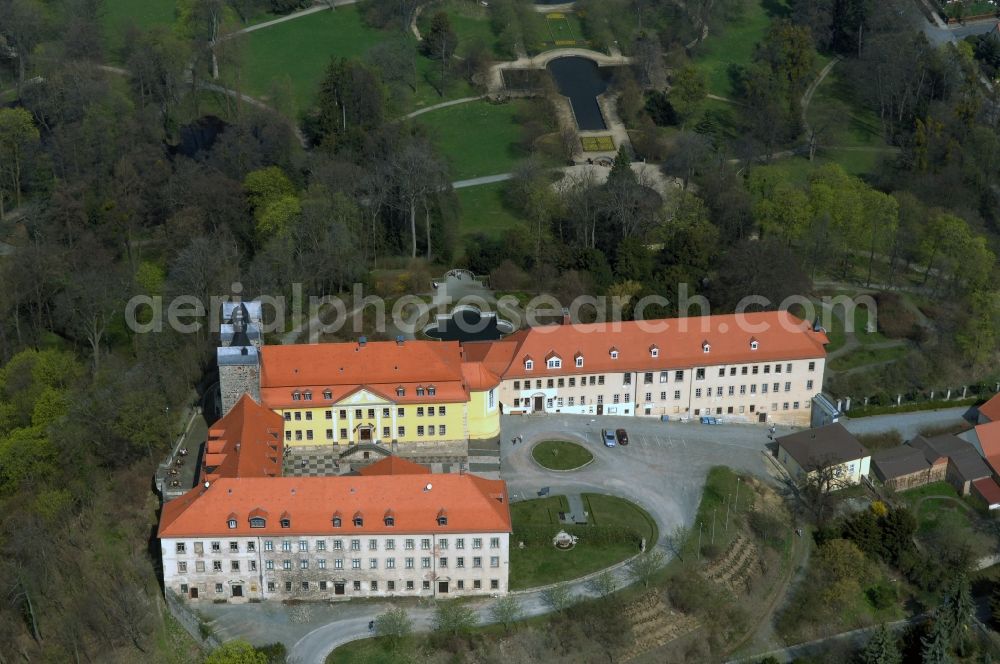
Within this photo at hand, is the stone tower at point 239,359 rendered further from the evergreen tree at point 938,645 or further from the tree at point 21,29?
the tree at point 21,29

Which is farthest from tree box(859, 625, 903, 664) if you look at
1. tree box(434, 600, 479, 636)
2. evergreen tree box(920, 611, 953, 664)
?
tree box(434, 600, 479, 636)

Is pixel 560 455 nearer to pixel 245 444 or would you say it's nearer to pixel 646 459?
pixel 646 459

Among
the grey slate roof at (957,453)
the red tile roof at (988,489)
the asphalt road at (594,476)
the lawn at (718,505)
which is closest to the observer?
the asphalt road at (594,476)

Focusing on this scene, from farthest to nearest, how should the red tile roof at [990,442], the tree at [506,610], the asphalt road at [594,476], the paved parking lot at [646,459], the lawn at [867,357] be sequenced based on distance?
the lawn at [867,357] < the red tile roof at [990,442] < the paved parking lot at [646,459] < the tree at [506,610] < the asphalt road at [594,476]

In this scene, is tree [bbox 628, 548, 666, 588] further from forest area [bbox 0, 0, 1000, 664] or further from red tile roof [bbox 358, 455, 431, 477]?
forest area [bbox 0, 0, 1000, 664]

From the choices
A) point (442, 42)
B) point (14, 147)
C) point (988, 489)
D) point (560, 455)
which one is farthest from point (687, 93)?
point (14, 147)

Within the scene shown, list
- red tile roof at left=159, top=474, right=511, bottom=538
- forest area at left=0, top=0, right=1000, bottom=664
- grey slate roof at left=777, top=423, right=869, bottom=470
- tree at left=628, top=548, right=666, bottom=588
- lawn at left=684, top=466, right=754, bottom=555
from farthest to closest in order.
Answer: grey slate roof at left=777, top=423, right=869, bottom=470
forest area at left=0, top=0, right=1000, bottom=664
lawn at left=684, top=466, right=754, bottom=555
tree at left=628, top=548, right=666, bottom=588
red tile roof at left=159, top=474, right=511, bottom=538

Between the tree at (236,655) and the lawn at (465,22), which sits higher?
the lawn at (465,22)

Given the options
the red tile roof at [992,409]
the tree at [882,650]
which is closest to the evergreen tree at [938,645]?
the tree at [882,650]
